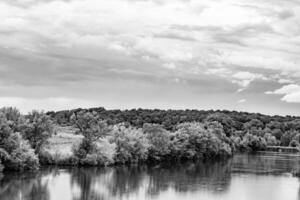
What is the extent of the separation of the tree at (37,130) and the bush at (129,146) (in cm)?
1254

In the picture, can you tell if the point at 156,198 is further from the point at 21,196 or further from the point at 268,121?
the point at 268,121

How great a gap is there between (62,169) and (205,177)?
806 inches

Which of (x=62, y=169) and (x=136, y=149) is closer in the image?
(x=62, y=169)

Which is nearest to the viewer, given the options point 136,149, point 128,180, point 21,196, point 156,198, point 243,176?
point 21,196

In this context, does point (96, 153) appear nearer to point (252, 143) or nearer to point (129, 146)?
point (129, 146)

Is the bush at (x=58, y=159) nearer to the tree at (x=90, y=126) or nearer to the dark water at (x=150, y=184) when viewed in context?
the dark water at (x=150, y=184)

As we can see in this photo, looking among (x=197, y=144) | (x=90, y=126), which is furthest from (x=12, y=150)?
(x=197, y=144)

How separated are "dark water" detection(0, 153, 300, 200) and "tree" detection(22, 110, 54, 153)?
5.36 m

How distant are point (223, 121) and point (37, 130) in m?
87.1

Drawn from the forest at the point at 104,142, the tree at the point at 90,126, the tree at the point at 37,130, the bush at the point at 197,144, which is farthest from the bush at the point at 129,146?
the tree at the point at 37,130

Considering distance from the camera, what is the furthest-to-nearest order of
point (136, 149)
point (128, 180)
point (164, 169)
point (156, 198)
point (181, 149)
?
1. point (181, 149)
2. point (136, 149)
3. point (164, 169)
4. point (128, 180)
5. point (156, 198)

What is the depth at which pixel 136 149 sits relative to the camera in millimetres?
81500

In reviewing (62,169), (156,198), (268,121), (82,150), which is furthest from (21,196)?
(268,121)

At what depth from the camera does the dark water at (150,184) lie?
165 ft
